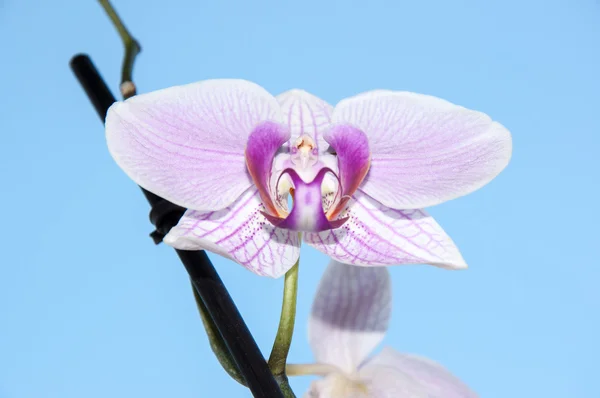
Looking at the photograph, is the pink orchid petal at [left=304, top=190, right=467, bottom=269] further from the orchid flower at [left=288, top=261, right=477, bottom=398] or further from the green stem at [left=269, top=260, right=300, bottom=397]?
the orchid flower at [left=288, top=261, right=477, bottom=398]

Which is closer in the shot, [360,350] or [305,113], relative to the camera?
[305,113]

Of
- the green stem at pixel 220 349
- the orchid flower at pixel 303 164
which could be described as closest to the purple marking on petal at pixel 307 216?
the orchid flower at pixel 303 164

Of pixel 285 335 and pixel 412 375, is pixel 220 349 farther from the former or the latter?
pixel 412 375

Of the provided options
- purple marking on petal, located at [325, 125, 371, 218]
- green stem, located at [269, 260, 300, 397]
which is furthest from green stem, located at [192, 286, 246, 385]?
purple marking on petal, located at [325, 125, 371, 218]

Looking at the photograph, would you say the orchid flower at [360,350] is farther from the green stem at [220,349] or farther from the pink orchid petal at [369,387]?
the green stem at [220,349]

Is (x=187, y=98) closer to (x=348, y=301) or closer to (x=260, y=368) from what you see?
(x=260, y=368)

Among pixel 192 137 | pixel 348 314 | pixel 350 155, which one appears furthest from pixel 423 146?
pixel 348 314
